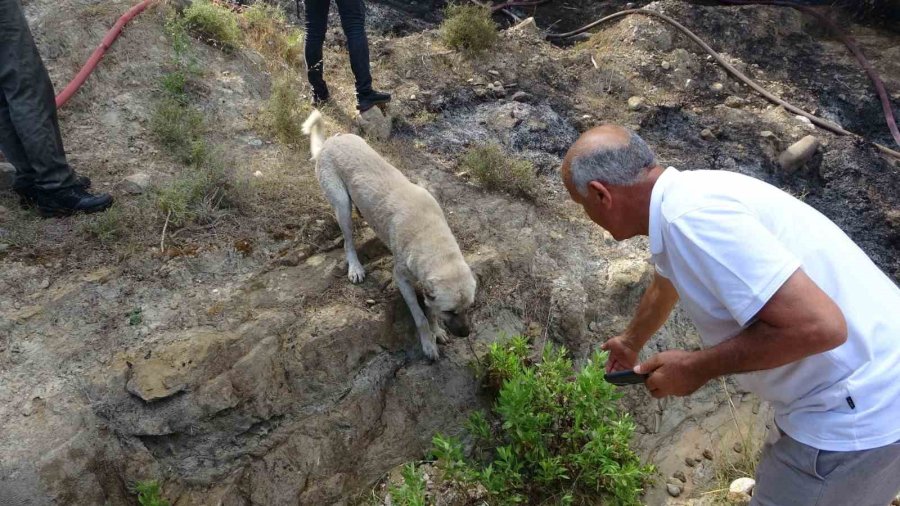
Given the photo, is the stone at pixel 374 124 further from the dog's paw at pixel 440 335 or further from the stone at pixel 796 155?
the stone at pixel 796 155

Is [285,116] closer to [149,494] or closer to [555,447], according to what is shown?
[149,494]

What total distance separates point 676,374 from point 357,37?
14.9 feet

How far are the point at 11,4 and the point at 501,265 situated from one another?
367cm

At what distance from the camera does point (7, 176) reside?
182 inches

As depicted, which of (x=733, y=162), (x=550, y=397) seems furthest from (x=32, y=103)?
(x=733, y=162)

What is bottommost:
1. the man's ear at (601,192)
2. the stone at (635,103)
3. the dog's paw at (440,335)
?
the dog's paw at (440,335)

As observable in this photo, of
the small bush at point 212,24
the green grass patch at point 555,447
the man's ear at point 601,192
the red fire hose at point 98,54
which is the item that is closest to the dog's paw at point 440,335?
the green grass patch at point 555,447

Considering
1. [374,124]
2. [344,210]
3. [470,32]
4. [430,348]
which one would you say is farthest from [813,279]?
[470,32]

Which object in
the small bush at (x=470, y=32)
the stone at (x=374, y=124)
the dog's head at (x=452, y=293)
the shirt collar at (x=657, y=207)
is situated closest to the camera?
the shirt collar at (x=657, y=207)

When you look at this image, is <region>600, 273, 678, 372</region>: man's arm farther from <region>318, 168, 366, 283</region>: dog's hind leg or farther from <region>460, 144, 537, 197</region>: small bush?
<region>460, 144, 537, 197</region>: small bush

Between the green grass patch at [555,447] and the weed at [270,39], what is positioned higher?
the weed at [270,39]

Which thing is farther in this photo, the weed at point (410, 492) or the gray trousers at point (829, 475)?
the weed at point (410, 492)

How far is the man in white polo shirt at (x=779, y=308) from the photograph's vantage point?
6.41 feet

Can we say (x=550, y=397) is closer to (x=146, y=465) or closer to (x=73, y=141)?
(x=146, y=465)
